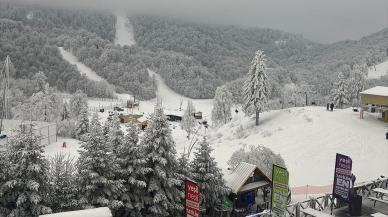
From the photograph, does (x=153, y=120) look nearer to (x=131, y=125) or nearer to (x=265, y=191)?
(x=131, y=125)

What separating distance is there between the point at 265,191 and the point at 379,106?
1022 inches

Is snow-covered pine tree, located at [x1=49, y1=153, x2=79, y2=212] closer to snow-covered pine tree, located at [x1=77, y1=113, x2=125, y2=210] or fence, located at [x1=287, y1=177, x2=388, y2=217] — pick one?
snow-covered pine tree, located at [x1=77, y1=113, x2=125, y2=210]

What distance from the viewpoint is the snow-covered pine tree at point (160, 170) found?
2550 cm

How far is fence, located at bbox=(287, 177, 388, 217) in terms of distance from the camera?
19.0m

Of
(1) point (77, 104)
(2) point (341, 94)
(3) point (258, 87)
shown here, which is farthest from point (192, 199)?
(1) point (77, 104)

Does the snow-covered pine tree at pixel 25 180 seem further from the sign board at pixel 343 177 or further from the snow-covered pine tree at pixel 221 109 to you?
the snow-covered pine tree at pixel 221 109

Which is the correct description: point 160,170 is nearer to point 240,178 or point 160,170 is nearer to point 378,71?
point 240,178

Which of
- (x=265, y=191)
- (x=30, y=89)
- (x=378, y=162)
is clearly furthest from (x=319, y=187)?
(x=30, y=89)

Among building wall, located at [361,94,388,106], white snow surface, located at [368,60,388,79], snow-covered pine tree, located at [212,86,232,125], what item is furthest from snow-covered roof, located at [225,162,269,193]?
white snow surface, located at [368,60,388,79]

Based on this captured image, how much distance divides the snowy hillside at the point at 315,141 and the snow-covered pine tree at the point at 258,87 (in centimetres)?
252

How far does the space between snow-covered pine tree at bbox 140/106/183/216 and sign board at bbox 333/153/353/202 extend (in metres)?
9.10

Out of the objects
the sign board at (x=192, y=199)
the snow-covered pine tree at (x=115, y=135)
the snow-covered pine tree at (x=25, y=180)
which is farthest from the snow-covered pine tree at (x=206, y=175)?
the sign board at (x=192, y=199)

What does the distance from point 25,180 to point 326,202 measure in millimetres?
14526

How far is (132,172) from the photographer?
25.5 m
